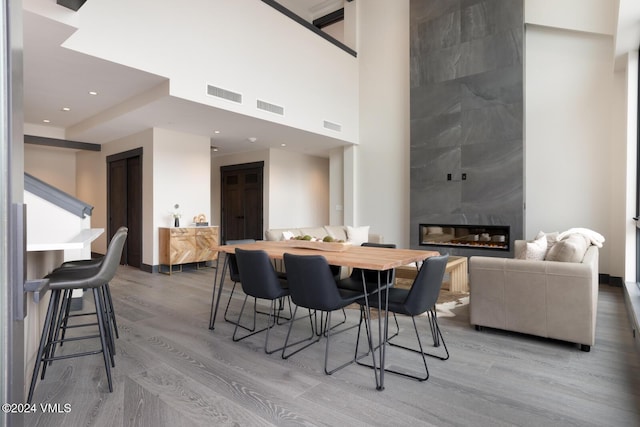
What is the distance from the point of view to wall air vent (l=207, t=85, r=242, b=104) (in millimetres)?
4905

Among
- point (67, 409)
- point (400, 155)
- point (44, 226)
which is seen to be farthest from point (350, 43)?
point (67, 409)

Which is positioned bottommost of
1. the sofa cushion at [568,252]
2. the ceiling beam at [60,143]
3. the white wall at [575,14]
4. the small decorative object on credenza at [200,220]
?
the sofa cushion at [568,252]

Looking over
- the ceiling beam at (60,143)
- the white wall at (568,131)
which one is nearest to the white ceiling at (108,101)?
the ceiling beam at (60,143)

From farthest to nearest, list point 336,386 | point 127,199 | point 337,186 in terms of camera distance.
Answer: point 337,186, point 127,199, point 336,386

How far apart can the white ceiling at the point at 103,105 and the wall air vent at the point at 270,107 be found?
21cm

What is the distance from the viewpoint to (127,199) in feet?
22.7

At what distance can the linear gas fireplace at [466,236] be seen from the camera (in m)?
5.96

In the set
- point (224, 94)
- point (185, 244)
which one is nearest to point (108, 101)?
point (224, 94)

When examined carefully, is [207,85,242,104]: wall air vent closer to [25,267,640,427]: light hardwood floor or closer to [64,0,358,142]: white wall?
[64,0,358,142]: white wall

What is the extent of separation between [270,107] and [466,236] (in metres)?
4.06

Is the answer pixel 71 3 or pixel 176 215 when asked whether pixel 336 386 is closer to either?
pixel 71 3

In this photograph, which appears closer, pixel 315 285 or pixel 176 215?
pixel 315 285

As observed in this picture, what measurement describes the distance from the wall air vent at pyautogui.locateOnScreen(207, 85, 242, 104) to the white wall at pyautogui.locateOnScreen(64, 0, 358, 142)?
0.08 metres

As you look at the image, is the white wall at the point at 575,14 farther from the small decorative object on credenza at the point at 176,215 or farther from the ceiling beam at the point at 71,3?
the small decorative object on credenza at the point at 176,215
